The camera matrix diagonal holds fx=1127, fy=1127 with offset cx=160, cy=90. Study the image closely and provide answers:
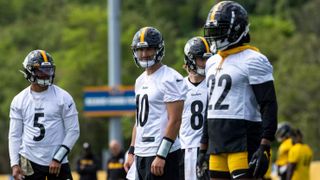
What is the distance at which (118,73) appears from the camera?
34969mm

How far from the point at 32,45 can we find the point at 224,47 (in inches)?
3135

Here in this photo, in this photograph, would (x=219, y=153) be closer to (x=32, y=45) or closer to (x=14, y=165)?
(x=14, y=165)

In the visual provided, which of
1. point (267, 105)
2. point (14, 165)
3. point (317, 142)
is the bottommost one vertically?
point (317, 142)

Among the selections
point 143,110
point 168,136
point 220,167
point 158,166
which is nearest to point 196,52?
point 143,110

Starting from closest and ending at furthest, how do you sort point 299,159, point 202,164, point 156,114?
point 202,164
point 156,114
point 299,159

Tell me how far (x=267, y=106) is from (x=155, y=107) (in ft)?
7.21

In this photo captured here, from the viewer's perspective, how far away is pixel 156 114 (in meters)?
13.2

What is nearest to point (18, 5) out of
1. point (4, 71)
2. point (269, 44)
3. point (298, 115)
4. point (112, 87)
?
point (4, 71)

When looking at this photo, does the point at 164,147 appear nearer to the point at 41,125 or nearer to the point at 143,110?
the point at 143,110

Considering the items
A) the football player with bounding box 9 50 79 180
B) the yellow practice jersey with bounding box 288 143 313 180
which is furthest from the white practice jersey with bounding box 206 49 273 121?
the yellow practice jersey with bounding box 288 143 313 180

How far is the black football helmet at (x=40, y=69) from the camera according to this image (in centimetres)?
1432

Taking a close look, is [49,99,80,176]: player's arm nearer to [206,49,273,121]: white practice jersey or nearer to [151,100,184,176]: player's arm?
[151,100,184,176]: player's arm

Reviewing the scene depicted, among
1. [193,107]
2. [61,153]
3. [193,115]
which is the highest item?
[193,107]

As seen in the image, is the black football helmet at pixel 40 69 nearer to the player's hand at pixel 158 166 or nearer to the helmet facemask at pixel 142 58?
the helmet facemask at pixel 142 58
